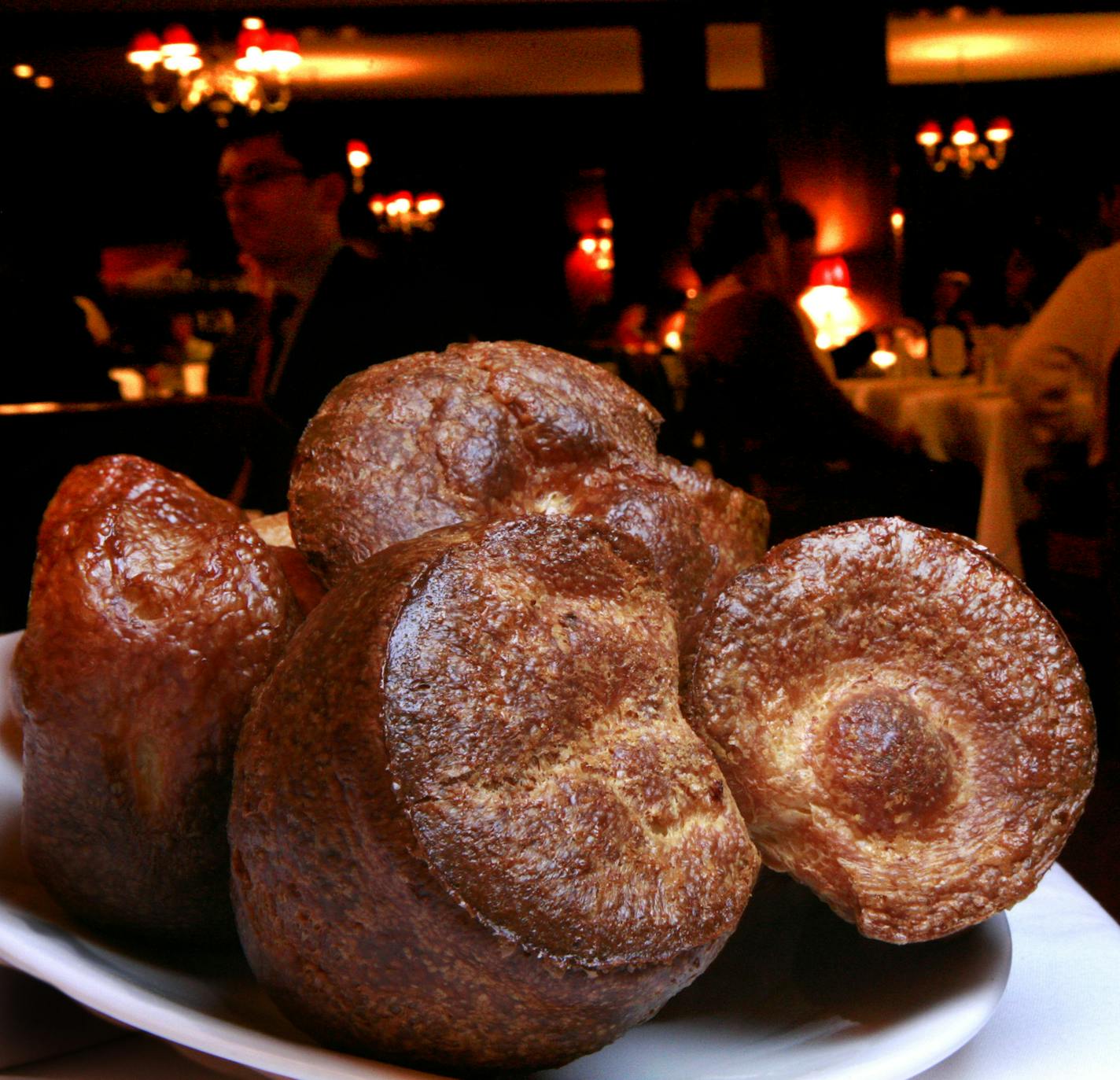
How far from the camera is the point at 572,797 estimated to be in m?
0.52

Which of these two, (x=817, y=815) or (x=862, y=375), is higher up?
(x=862, y=375)

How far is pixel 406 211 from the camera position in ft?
4.68

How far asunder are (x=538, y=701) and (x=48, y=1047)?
0.37 m

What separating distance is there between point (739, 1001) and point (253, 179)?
1178mm

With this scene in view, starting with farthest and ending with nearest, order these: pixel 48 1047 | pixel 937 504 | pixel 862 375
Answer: pixel 862 375, pixel 937 504, pixel 48 1047

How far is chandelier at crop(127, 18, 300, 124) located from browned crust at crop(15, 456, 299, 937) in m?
0.95

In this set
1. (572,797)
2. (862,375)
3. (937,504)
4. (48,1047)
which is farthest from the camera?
(862,375)

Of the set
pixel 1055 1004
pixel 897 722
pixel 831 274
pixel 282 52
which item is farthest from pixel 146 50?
pixel 1055 1004

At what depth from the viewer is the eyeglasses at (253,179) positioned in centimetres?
144

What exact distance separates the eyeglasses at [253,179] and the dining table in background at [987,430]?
76cm

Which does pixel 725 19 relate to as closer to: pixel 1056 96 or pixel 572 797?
pixel 1056 96

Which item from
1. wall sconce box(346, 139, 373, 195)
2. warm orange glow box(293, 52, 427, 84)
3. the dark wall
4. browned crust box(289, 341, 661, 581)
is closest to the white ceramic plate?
browned crust box(289, 341, 661, 581)

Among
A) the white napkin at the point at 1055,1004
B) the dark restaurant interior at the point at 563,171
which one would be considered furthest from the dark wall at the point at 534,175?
the white napkin at the point at 1055,1004

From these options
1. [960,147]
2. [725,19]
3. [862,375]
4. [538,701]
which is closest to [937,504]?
[862,375]
